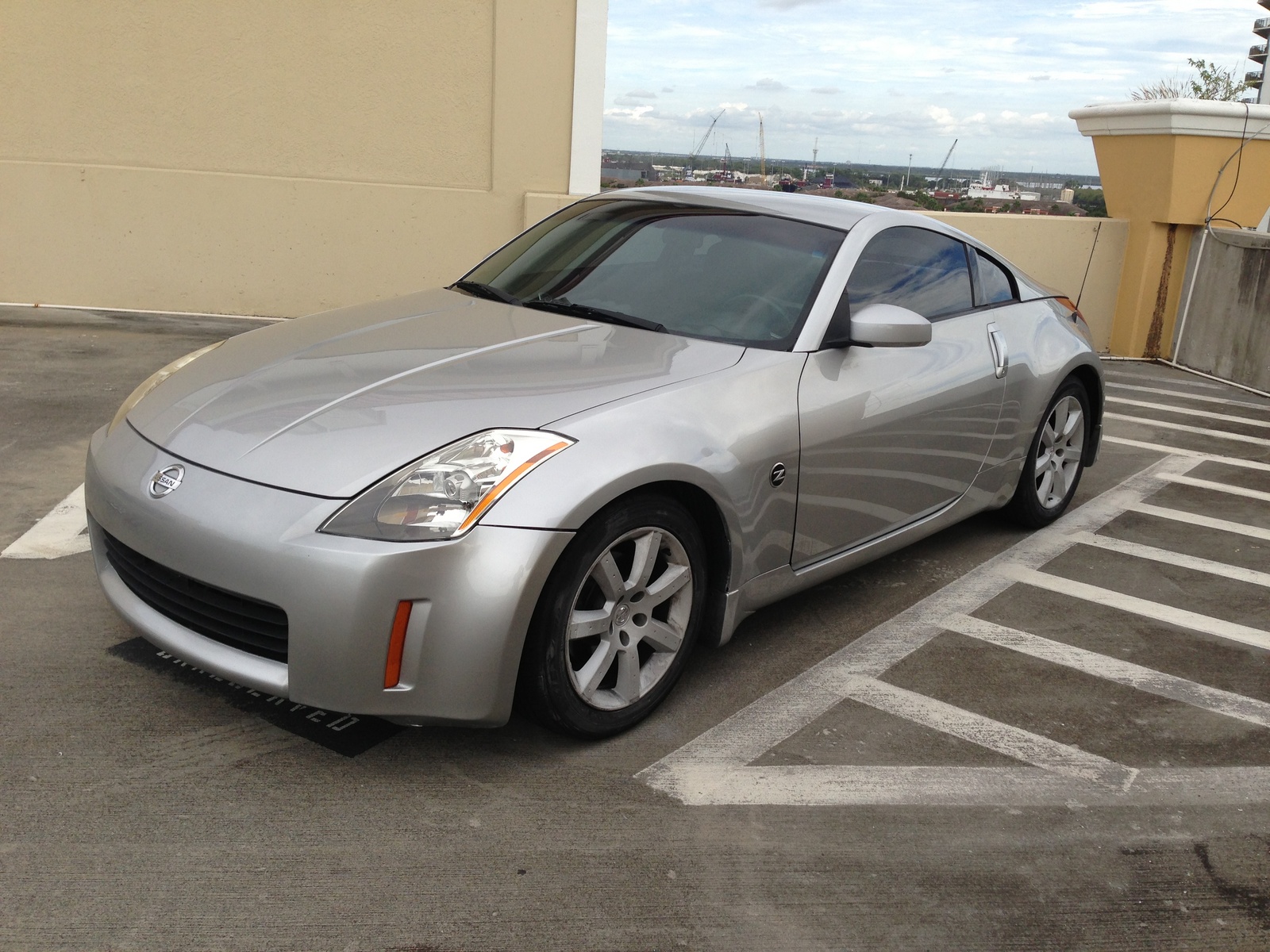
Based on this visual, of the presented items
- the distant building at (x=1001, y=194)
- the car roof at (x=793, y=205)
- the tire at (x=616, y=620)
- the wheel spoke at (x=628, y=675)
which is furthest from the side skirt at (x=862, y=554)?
the distant building at (x=1001, y=194)

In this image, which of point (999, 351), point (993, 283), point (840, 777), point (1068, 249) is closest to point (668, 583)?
point (840, 777)

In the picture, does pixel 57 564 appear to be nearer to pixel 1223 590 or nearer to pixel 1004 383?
pixel 1004 383

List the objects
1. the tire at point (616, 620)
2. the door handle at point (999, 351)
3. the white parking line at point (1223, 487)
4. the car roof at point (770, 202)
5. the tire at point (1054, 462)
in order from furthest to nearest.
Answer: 1. the white parking line at point (1223, 487)
2. the tire at point (1054, 462)
3. the door handle at point (999, 351)
4. the car roof at point (770, 202)
5. the tire at point (616, 620)

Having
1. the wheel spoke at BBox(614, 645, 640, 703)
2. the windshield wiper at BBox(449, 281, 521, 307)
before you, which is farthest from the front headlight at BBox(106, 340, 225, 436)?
the wheel spoke at BBox(614, 645, 640, 703)

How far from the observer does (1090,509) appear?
5.73 metres

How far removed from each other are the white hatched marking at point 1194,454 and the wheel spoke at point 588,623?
524cm

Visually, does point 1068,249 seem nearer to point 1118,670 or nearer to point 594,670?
point 1118,670

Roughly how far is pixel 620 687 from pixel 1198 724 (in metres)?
1.83

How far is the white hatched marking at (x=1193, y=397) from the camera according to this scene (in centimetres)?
869

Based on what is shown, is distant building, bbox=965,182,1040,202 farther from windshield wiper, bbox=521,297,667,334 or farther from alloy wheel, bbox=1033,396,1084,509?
windshield wiper, bbox=521,297,667,334

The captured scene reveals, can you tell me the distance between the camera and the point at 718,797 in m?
2.93

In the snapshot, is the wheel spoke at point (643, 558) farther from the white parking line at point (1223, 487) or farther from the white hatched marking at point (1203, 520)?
the white parking line at point (1223, 487)

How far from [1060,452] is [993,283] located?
957mm

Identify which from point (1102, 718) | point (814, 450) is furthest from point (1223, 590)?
point (814, 450)
